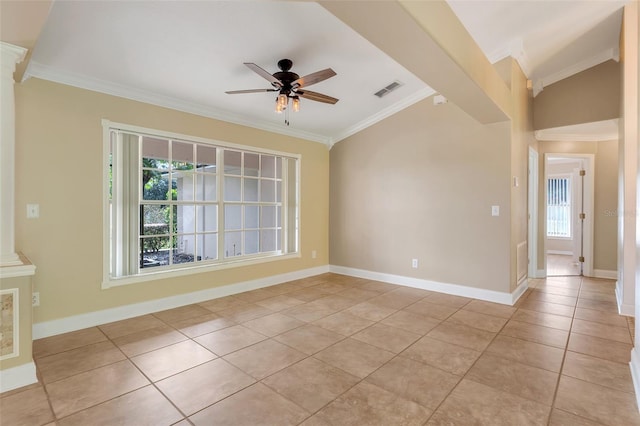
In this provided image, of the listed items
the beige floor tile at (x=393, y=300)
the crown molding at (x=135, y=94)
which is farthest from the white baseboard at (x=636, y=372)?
the crown molding at (x=135, y=94)

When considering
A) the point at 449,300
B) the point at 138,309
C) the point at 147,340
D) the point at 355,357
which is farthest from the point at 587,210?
the point at 138,309

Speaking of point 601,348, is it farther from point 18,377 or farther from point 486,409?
point 18,377

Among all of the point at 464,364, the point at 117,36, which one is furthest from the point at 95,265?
the point at 464,364

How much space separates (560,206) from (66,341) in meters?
10.7

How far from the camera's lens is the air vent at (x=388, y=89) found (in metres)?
4.13

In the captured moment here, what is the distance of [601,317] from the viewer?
11.2 feet

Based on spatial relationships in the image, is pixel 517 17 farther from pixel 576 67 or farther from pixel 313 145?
pixel 313 145

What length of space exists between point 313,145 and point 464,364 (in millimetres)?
4229

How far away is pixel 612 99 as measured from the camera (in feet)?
14.2

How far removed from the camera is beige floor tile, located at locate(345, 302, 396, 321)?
3465 mm

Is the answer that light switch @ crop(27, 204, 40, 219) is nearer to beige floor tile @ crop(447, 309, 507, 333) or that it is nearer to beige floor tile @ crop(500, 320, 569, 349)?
beige floor tile @ crop(447, 309, 507, 333)

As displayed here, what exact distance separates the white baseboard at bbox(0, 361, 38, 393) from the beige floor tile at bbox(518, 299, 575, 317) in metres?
4.87

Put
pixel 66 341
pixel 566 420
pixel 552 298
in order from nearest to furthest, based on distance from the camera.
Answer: pixel 566 420
pixel 66 341
pixel 552 298

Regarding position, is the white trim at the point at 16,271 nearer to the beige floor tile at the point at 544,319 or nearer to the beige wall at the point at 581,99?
the beige floor tile at the point at 544,319
